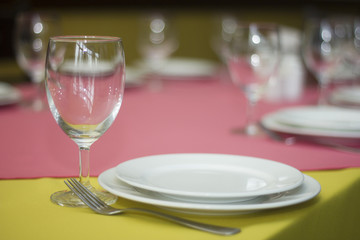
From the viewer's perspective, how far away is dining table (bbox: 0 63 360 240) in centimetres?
66

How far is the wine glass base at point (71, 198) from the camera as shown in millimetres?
739

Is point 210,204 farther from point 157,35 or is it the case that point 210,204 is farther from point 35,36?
point 157,35

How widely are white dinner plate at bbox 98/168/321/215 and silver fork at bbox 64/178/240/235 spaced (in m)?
0.01

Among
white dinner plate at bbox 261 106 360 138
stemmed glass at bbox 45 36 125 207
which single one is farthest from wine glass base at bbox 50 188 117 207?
white dinner plate at bbox 261 106 360 138

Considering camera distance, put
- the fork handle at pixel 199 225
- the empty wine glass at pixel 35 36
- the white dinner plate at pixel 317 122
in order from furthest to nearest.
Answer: the empty wine glass at pixel 35 36 → the white dinner plate at pixel 317 122 → the fork handle at pixel 199 225

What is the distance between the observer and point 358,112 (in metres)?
1.32

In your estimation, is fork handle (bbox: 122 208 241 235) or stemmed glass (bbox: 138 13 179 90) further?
stemmed glass (bbox: 138 13 179 90)

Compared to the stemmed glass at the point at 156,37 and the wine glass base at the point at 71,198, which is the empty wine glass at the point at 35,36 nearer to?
the stemmed glass at the point at 156,37

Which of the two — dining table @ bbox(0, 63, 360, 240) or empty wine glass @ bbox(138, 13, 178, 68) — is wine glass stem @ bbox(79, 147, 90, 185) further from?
empty wine glass @ bbox(138, 13, 178, 68)

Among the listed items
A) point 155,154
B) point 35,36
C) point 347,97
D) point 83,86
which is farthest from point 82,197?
point 347,97

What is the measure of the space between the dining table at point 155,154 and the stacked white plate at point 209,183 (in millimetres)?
→ 19

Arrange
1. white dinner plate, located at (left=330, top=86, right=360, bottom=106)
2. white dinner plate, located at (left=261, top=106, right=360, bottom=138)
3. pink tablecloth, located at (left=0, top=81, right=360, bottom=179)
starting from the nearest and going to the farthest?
pink tablecloth, located at (left=0, top=81, right=360, bottom=179)
white dinner plate, located at (left=261, top=106, right=360, bottom=138)
white dinner plate, located at (left=330, top=86, right=360, bottom=106)

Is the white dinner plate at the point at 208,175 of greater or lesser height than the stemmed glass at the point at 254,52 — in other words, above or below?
below

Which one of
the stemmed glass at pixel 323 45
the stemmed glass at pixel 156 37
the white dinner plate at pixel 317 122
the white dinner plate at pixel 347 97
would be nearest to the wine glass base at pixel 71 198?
the white dinner plate at pixel 317 122
